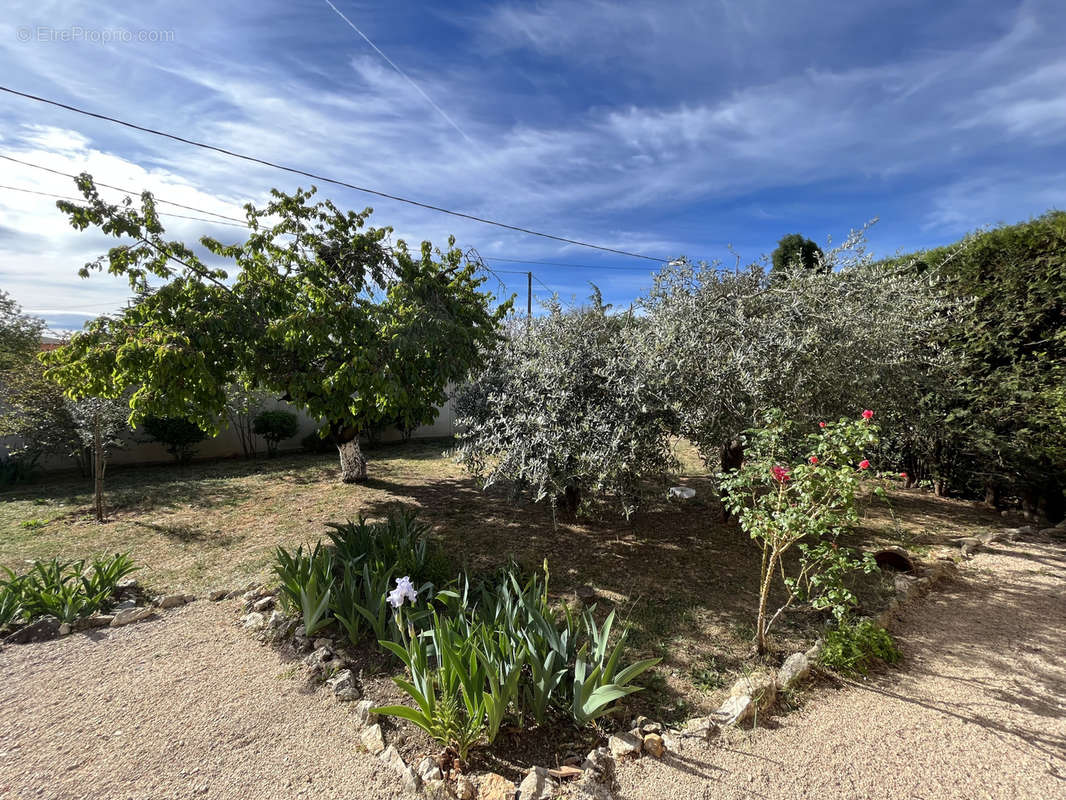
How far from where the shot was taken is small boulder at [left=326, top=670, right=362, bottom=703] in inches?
106

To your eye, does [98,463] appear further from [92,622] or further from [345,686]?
[345,686]

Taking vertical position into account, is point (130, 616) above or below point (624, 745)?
below

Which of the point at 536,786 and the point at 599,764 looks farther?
the point at 599,764

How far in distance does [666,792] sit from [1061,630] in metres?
3.75

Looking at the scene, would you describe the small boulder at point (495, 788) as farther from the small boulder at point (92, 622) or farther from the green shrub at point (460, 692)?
the small boulder at point (92, 622)

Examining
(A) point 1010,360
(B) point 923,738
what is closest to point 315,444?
(B) point 923,738

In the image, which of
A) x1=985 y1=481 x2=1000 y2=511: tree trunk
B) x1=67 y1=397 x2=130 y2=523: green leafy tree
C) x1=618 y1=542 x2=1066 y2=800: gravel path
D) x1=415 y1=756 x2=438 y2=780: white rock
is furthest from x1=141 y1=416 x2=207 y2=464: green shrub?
x1=985 y1=481 x2=1000 y2=511: tree trunk

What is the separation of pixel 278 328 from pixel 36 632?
2.97 meters

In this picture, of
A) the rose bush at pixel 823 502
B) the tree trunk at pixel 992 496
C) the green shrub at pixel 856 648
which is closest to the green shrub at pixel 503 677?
the rose bush at pixel 823 502

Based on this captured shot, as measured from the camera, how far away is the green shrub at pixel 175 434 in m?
9.06

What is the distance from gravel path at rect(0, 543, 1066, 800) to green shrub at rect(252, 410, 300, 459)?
299 inches

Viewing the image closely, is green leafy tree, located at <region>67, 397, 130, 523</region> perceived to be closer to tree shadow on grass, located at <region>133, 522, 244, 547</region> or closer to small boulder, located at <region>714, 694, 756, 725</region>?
tree shadow on grass, located at <region>133, 522, 244, 547</region>

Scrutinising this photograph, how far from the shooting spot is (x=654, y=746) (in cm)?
231

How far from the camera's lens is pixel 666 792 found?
6.84 feet
